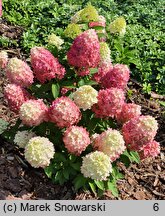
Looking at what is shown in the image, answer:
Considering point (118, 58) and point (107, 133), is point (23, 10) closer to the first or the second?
point (118, 58)

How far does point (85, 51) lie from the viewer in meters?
3.54

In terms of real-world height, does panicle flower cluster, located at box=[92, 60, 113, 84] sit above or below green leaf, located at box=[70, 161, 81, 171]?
above

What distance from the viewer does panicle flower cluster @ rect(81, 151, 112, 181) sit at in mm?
3344

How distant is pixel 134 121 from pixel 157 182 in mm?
917

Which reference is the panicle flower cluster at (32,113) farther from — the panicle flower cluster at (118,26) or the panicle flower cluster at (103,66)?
the panicle flower cluster at (118,26)

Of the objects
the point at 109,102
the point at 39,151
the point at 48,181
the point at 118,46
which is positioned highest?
the point at 109,102

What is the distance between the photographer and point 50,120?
355 centimetres

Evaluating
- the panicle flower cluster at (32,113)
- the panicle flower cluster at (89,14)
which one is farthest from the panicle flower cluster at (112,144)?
the panicle flower cluster at (89,14)

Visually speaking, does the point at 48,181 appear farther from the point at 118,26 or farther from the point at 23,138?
the point at 118,26

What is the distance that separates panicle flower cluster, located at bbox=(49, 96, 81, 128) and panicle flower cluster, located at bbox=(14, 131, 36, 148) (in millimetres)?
278

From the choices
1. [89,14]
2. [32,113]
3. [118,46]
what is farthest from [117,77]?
[118,46]

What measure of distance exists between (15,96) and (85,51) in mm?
602

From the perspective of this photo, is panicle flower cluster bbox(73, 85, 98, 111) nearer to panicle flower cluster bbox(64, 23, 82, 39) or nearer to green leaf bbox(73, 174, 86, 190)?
green leaf bbox(73, 174, 86, 190)

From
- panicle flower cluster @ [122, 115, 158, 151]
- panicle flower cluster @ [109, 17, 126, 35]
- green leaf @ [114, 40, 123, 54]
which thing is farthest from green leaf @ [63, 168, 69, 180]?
green leaf @ [114, 40, 123, 54]
